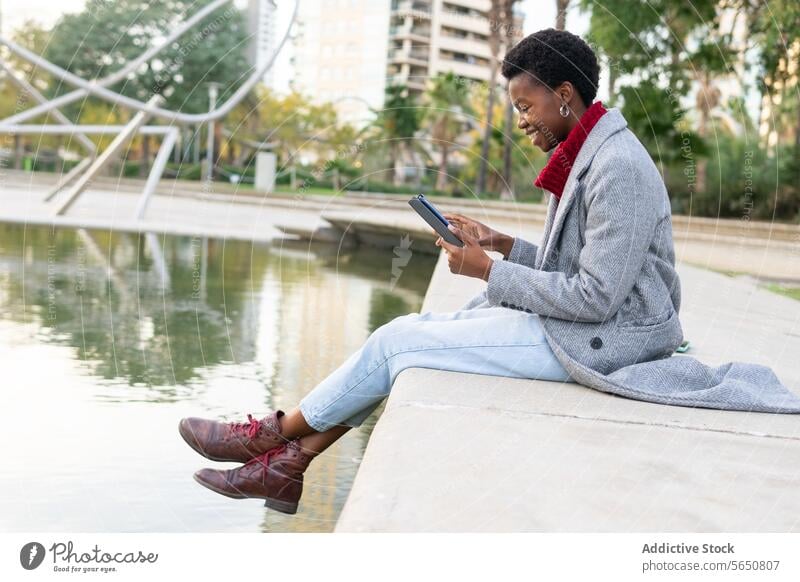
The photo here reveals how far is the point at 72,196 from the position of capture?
1655cm

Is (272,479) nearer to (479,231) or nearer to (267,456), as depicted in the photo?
(267,456)

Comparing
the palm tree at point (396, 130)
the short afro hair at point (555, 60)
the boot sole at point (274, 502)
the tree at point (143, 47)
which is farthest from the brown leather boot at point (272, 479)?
the tree at point (143, 47)

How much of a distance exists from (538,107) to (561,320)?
602mm

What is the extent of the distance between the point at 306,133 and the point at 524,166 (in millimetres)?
5370

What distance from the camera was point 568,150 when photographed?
3072 mm

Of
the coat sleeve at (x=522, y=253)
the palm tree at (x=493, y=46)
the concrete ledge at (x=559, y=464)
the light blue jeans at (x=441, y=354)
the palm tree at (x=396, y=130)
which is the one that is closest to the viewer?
the concrete ledge at (x=559, y=464)

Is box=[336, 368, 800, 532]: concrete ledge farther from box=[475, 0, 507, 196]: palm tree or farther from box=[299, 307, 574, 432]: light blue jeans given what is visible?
box=[475, 0, 507, 196]: palm tree

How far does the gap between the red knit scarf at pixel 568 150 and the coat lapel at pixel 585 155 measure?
22 mm

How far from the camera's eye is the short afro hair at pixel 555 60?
2.98m

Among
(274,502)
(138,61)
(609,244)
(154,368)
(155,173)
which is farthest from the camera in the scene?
(155,173)

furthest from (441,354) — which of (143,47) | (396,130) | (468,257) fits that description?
(143,47)

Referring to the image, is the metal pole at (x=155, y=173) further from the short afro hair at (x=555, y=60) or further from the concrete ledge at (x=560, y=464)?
the concrete ledge at (x=560, y=464)

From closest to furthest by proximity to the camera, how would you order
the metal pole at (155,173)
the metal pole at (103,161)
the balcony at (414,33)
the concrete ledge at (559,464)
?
1. the concrete ledge at (559,464)
2. the balcony at (414,33)
3. the metal pole at (155,173)
4. the metal pole at (103,161)

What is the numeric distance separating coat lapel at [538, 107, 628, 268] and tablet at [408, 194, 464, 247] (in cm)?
29
